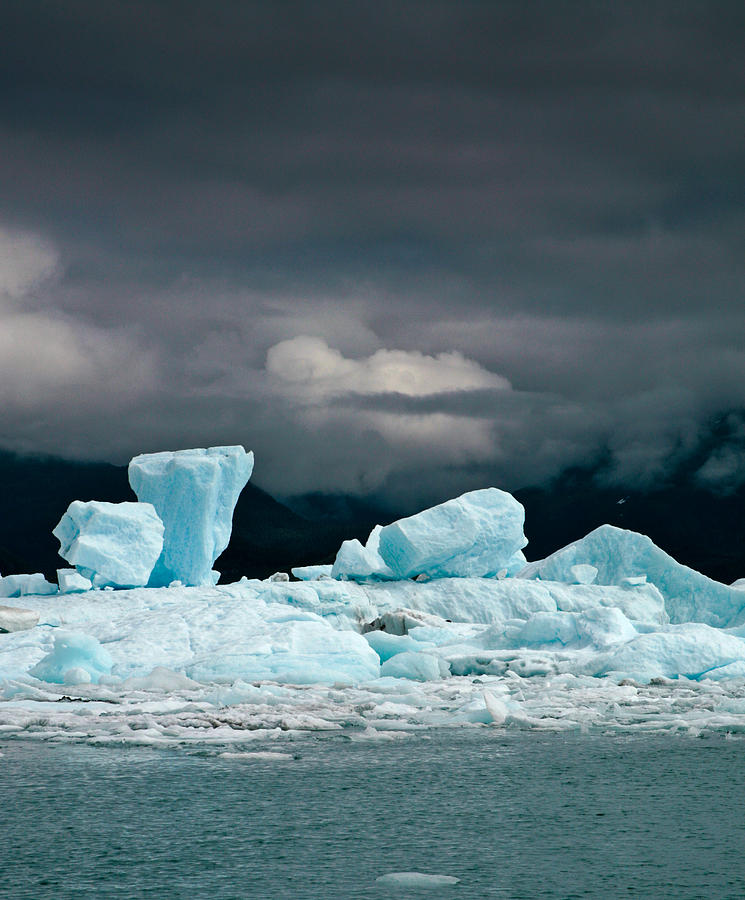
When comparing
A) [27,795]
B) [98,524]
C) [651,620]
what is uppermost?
[98,524]

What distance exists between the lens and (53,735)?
11.4 metres

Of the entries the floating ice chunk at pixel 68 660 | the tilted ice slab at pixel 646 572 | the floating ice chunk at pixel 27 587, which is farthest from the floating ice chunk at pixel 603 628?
the floating ice chunk at pixel 27 587

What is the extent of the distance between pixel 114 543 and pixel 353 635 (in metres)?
9.24

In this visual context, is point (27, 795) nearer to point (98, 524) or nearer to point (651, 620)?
point (98, 524)

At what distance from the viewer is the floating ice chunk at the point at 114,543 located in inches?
960

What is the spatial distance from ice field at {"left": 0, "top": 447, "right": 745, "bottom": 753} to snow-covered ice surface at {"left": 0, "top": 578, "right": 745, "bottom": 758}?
4 centimetres

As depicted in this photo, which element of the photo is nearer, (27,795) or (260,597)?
(27,795)

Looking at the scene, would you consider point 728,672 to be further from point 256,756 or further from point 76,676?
point 76,676

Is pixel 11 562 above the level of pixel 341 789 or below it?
above

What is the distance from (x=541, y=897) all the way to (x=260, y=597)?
17.6 metres

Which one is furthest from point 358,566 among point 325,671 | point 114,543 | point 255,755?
point 255,755

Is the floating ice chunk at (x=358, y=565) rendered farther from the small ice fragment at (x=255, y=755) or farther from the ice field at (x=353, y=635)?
the small ice fragment at (x=255, y=755)

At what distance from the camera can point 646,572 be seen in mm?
27125

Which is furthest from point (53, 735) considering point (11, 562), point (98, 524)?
point (11, 562)
